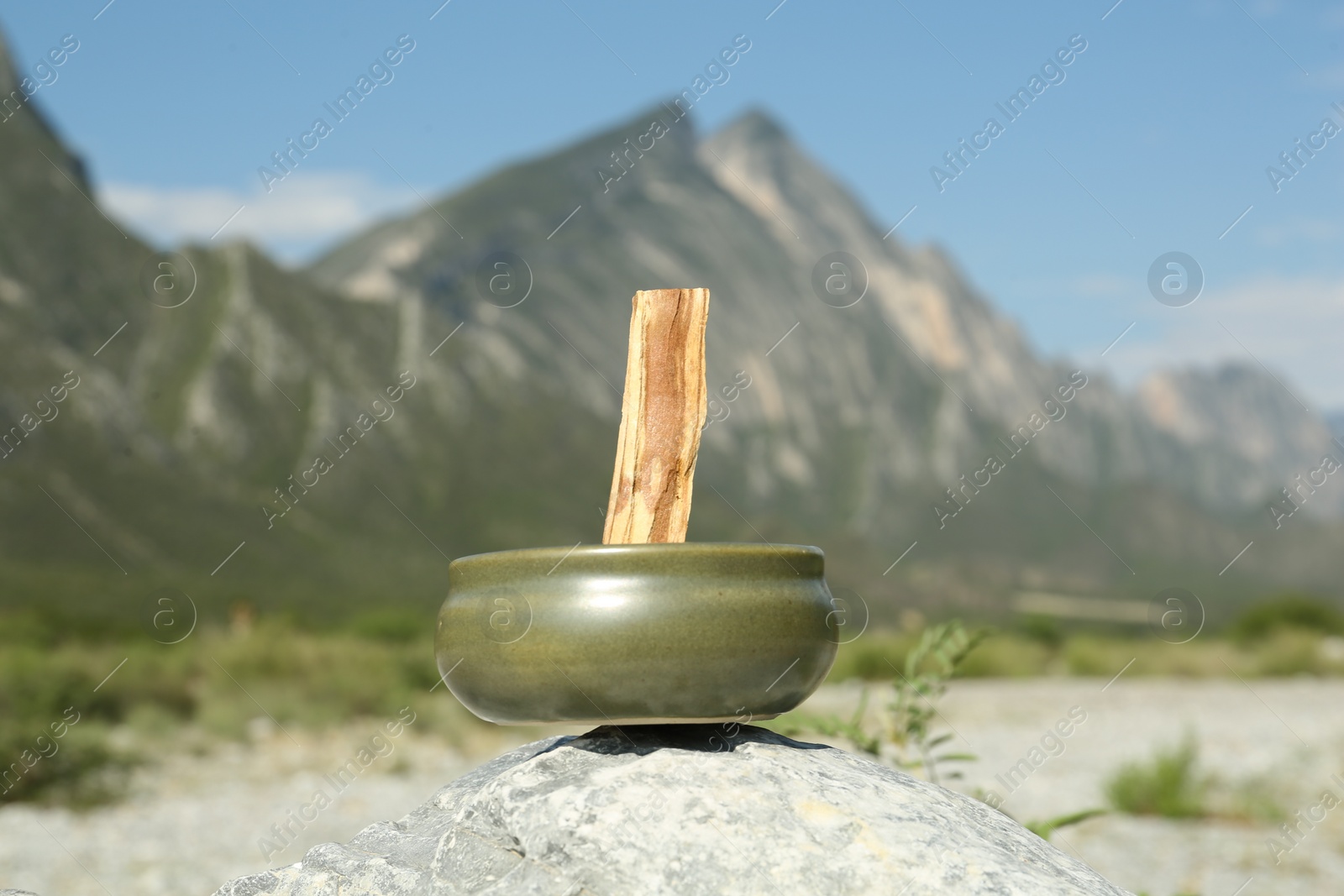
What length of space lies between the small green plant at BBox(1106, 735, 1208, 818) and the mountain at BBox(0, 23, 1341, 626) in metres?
3.26

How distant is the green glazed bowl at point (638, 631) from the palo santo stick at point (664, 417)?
0.40m

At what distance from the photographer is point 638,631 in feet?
10.2

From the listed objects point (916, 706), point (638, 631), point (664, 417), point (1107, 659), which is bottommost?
point (1107, 659)

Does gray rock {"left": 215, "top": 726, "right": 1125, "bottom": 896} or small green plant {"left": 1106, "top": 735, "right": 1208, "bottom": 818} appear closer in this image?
gray rock {"left": 215, "top": 726, "right": 1125, "bottom": 896}

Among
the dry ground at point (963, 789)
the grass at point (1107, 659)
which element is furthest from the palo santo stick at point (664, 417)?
the grass at point (1107, 659)

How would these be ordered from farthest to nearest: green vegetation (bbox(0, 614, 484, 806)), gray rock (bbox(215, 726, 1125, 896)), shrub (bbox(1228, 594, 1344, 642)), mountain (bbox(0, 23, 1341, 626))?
mountain (bbox(0, 23, 1341, 626))
shrub (bbox(1228, 594, 1344, 642))
green vegetation (bbox(0, 614, 484, 806))
gray rock (bbox(215, 726, 1125, 896))

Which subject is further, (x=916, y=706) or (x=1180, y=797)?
(x=1180, y=797)

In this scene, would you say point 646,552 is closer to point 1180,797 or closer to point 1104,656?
point 1180,797

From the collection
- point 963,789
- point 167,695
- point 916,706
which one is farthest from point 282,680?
point 916,706

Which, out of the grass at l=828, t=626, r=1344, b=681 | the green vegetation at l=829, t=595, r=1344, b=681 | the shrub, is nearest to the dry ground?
the grass at l=828, t=626, r=1344, b=681

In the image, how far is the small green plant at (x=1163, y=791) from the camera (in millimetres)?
11227

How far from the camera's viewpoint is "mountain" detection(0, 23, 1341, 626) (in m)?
41.2

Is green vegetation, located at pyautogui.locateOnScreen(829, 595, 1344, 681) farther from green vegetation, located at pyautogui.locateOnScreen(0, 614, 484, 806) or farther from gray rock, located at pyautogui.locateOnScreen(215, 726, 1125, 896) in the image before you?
gray rock, located at pyautogui.locateOnScreen(215, 726, 1125, 896)

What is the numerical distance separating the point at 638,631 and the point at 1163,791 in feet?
32.4
